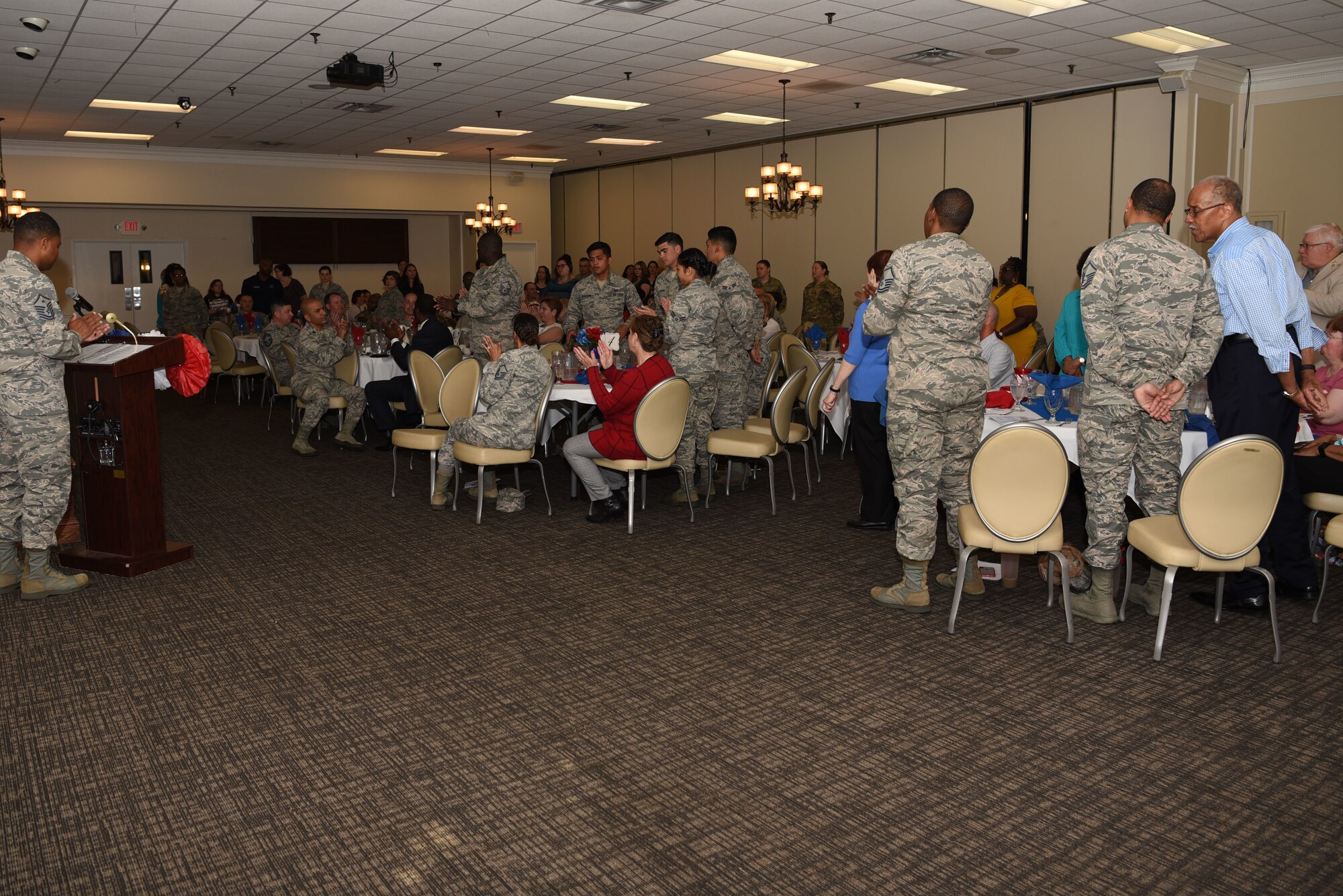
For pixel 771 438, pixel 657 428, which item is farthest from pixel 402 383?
pixel 771 438

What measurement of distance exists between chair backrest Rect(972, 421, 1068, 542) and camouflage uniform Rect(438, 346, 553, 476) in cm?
291

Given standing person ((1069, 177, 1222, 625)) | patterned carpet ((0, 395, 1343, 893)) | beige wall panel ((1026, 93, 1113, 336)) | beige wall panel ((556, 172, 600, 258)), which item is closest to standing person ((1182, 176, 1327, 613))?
standing person ((1069, 177, 1222, 625))

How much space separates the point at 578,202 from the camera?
19.7 m

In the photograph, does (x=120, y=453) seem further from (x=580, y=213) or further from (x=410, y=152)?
(x=580, y=213)

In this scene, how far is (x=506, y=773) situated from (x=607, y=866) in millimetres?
626

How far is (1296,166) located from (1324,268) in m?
4.50

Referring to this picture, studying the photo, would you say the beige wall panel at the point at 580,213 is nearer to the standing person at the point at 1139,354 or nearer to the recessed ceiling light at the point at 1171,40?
the recessed ceiling light at the point at 1171,40

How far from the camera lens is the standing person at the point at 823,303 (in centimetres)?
1339

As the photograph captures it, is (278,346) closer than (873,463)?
No

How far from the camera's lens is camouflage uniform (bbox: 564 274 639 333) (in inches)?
361

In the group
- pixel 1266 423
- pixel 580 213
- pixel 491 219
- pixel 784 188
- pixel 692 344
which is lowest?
pixel 1266 423

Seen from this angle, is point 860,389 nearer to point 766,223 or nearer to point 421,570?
point 421,570

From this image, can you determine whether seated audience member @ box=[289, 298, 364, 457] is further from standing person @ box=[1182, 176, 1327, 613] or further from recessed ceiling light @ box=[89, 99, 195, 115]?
standing person @ box=[1182, 176, 1327, 613]

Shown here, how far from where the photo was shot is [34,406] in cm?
481
